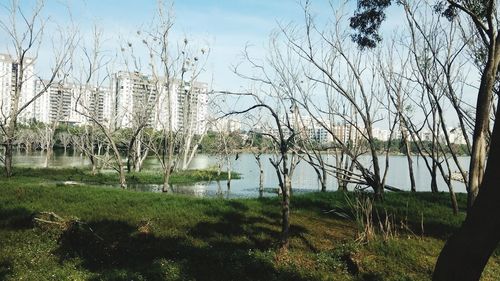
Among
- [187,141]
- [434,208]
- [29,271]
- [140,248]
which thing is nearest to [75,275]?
[29,271]

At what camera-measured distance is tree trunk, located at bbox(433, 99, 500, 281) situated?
3.18 meters

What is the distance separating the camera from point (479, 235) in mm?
3291

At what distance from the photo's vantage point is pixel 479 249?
332 centimetres

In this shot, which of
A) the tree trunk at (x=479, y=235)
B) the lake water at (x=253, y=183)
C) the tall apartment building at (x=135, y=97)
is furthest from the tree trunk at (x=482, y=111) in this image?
the tall apartment building at (x=135, y=97)

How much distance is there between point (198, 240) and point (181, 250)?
0.56 meters

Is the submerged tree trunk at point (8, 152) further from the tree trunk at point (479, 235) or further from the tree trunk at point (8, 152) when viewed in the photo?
the tree trunk at point (479, 235)

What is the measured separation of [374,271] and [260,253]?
2.31 meters

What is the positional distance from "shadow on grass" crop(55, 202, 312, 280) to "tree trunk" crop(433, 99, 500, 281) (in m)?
4.86

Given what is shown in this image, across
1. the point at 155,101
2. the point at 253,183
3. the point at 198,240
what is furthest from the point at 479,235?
the point at 253,183

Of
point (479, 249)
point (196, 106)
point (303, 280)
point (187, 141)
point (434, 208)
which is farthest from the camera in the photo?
point (196, 106)

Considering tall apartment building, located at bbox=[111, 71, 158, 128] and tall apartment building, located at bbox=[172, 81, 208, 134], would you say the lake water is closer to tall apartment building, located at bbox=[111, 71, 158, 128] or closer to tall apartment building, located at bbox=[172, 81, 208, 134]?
tall apartment building, located at bbox=[172, 81, 208, 134]

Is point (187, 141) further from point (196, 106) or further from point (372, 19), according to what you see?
point (372, 19)

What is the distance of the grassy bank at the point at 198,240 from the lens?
8.23 m

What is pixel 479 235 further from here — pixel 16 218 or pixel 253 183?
pixel 253 183
